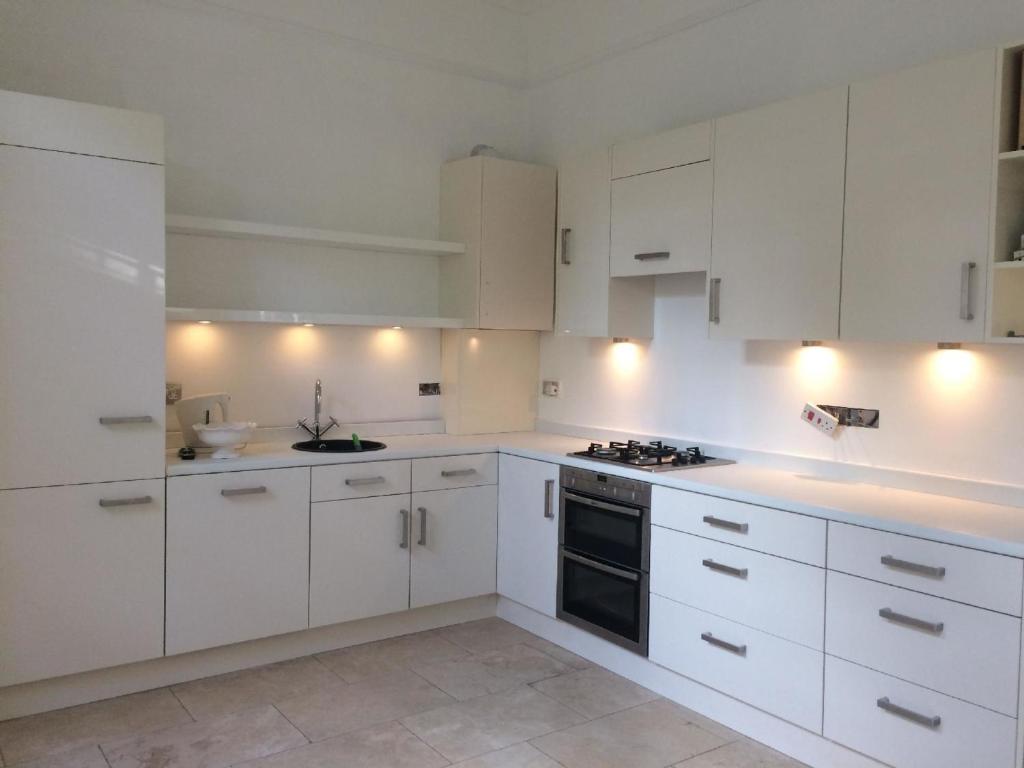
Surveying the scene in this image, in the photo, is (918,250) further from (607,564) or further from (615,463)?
(607,564)

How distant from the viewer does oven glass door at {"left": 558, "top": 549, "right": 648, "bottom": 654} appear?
3.38 metres

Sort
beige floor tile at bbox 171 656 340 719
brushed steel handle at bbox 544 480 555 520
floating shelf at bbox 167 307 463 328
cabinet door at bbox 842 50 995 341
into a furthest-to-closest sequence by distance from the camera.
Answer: brushed steel handle at bbox 544 480 555 520 → floating shelf at bbox 167 307 463 328 → beige floor tile at bbox 171 656 340 719 → cabinet door at bbox 842 50 995 341

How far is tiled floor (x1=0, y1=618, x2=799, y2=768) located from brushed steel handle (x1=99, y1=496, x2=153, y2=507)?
2.50ft

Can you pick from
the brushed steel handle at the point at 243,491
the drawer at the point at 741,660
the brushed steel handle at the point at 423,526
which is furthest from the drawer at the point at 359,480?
the drawer at the point at 741,660

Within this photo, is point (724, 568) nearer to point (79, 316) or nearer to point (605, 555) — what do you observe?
point (605, 555)

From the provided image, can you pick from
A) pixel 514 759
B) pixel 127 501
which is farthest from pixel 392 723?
pixel 127 501

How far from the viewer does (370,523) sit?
3785 millimetres

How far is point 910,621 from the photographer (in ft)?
8.04

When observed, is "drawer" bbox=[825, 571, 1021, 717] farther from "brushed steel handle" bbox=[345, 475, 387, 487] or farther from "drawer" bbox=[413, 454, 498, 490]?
"brushed steel handle" bbox=[345, 475, 387, 487]

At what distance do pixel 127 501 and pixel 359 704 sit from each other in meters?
1.16

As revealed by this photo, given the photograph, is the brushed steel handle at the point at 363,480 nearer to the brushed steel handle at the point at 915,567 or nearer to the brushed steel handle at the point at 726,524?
the brushed steel handle at the point at 726,524

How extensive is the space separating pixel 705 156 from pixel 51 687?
3.23m

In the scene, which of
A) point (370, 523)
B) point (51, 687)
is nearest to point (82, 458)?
point (51, 687)

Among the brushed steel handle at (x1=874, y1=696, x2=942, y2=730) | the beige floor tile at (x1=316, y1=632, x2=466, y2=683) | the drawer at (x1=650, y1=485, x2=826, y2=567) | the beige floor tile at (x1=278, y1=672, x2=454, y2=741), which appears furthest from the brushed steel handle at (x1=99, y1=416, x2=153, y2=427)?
the brushed steel handle at (x1=874, y1=696, x2=942, y2=730)
